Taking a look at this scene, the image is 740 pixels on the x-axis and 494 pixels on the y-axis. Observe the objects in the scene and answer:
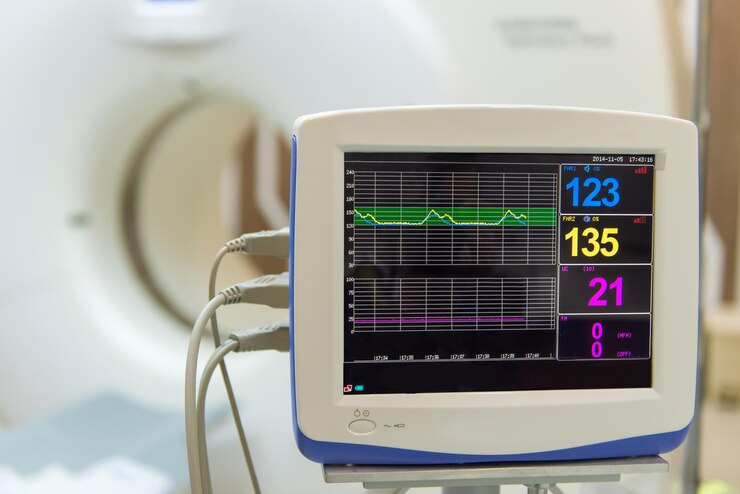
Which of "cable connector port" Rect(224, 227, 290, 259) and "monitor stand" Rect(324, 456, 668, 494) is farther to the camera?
"cable connector port" Rect(224, 227, 290, 259)

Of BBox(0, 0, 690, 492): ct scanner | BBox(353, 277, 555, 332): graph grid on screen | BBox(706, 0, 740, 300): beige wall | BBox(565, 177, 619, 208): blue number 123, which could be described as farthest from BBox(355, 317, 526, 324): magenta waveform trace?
BBox(706, 0, 740, 300): beige wall

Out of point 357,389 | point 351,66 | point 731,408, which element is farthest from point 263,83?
point 731,408

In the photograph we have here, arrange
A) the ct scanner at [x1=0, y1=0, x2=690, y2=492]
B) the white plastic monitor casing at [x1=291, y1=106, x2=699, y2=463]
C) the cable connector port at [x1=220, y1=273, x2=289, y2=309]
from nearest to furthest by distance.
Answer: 1. the white plastic monitor casing at [x1=291, y1=106, x2=699, y2=463]
2. the cable connector port at [x1=220, y1=273, x2=289, y2=309]
3. the ct scanner at [x1=0, y1=0, x2=690, y2=492]

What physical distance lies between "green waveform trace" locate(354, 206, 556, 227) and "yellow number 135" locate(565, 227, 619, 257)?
0.08ft

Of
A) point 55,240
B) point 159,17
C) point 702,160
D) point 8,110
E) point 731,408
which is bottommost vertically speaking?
point 731,408

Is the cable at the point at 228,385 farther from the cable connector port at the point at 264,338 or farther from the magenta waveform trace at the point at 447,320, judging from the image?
the magenta waveform trace at the point at 447,320

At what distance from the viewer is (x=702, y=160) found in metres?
0.85

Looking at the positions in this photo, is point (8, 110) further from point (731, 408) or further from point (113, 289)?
point (731, 408)

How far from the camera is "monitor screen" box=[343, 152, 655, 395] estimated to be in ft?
1.82

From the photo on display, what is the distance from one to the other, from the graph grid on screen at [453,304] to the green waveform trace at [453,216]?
0.05 m

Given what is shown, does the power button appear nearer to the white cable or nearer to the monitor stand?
the monitor stand

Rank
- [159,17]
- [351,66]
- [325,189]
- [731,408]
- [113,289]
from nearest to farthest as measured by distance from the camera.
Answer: [325,189] < [351,66] < [159,17] < [113,289] < [731,408]

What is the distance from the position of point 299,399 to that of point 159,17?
81 cm

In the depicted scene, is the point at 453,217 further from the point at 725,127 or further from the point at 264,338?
the point at 725,127
